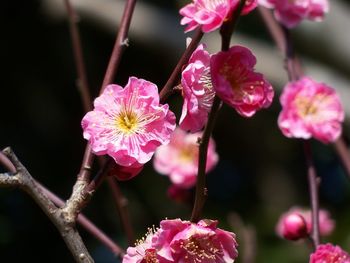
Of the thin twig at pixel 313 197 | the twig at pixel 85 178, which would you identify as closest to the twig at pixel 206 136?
the twig at pixel 85 178

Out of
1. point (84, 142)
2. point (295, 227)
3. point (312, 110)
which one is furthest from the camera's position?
point (84, 142)

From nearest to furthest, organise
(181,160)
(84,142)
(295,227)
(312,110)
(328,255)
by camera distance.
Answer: (328,255), (295,227), (312,110), (181,160), (84,142)

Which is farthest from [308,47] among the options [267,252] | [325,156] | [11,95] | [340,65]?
[11,95]

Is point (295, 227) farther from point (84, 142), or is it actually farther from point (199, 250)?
point (84, 142)

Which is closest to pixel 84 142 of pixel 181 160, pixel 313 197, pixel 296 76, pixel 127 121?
pixel 181 160

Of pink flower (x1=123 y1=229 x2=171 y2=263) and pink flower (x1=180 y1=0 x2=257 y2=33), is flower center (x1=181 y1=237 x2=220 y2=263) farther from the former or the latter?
pink flower (x1=180 y1=0 x2=257 y2=33)

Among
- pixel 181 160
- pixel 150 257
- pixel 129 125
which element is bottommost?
pixel 150 257
